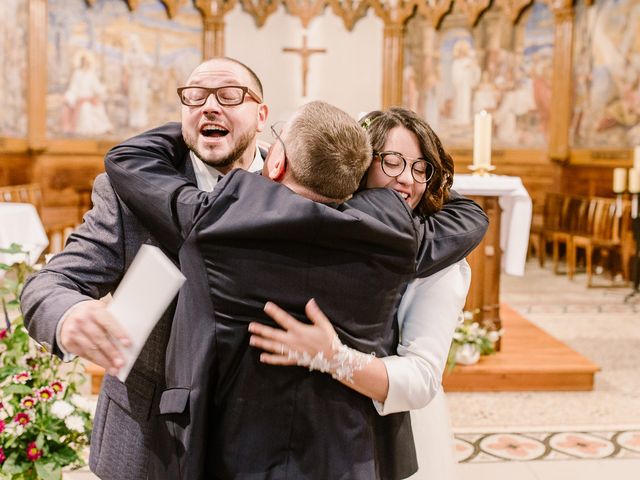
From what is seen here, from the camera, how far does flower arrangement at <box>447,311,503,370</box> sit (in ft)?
15.7

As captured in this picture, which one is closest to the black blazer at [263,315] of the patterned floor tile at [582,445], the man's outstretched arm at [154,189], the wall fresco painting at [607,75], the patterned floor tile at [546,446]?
the man's outstretched arm at [154,189]

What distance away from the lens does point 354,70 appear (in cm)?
1234

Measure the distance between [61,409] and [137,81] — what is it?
391 inches

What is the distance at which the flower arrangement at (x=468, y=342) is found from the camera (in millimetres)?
4789

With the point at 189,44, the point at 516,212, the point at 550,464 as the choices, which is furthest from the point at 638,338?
the point at 189,44

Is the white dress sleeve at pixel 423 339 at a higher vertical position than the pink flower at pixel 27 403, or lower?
higher

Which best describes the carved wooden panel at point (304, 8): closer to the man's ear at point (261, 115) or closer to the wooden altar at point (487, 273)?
the wooden altar at point (487, 273)

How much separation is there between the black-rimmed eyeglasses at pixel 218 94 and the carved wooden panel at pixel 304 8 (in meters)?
10.8

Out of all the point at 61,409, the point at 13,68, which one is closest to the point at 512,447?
the point at 61,409

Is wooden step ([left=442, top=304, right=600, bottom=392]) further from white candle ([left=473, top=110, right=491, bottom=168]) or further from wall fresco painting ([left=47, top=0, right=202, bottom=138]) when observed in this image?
wall fresco painting ([left=47, top=0, right=202, bottom=138])

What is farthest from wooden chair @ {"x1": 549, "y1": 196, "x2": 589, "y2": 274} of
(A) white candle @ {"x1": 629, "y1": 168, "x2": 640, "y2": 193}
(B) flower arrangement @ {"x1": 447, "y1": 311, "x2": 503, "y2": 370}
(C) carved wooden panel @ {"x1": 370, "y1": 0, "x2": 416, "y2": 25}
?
(B) flower arrangement @ {"x1": 447, "y1": 311, "x2": 503, "y2": 370}

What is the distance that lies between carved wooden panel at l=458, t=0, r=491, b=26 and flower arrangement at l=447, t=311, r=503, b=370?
26.0 feet

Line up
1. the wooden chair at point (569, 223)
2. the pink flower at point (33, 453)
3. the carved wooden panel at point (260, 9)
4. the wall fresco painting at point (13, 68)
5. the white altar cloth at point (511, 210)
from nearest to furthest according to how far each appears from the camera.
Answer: the pink flower at point (33, 453) → the white altar cloth at point (511, 210) → the wooden chair at point (569, 223) → the wall fresco painting at point (13, 68) → the carved wooden panel at point (260, 9)

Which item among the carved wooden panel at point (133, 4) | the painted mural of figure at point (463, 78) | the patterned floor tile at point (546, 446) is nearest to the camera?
the patterned floor tile at point (546, 446)
